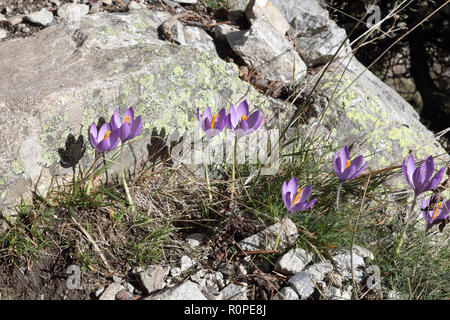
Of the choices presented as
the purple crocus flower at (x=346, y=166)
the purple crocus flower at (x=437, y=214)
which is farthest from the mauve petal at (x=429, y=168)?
the purple crocus flower at (x=346, y=166)

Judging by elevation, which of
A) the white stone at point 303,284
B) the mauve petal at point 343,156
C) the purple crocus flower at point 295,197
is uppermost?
the mauve petal at point 343,156

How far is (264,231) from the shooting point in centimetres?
275

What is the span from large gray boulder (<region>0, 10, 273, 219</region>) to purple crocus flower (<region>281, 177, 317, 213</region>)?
992mm

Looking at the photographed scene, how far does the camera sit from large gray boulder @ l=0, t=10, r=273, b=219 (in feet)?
8.84

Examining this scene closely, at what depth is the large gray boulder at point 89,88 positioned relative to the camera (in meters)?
2.70

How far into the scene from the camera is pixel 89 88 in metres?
2.90

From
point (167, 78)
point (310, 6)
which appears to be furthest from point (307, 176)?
point (310, 6)

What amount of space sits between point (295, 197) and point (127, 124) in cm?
108

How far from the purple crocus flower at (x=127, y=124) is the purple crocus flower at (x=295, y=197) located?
0.96 metres

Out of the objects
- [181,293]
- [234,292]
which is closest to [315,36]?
[234,292]

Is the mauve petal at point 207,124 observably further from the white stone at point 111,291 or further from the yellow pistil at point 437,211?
the yellow pistil at point 437,211
